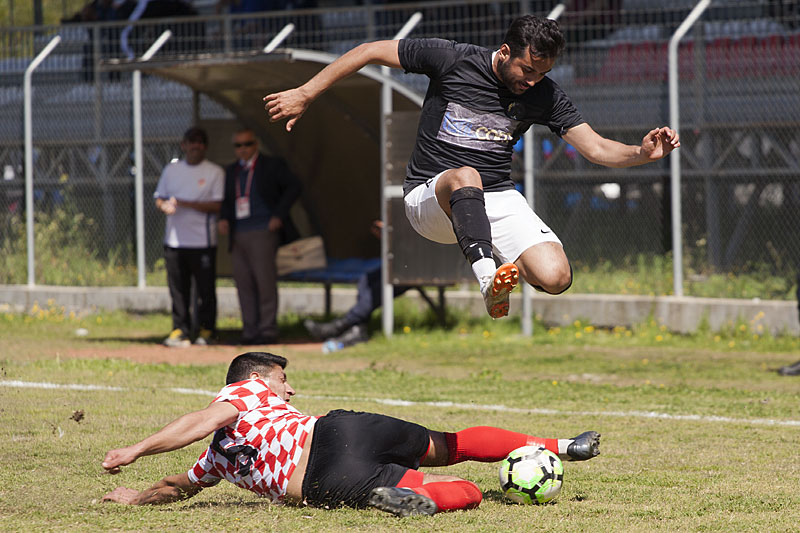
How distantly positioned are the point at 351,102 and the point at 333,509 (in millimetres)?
9900

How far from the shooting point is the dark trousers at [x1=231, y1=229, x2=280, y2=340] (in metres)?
13.4

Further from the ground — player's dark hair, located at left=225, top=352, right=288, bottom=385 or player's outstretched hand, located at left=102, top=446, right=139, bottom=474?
player's dark hair, located at left=225, top=352, right=288, bottom=385

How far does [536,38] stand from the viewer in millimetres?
6406

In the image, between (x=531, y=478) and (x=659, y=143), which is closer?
(x=531, y=478)

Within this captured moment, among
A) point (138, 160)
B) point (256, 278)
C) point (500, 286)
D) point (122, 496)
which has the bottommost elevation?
point (122, 496)

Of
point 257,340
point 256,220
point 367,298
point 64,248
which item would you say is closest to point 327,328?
point 367,298

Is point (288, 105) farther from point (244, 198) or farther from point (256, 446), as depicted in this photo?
point (244, 198)

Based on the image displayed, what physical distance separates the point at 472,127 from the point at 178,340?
7510mm

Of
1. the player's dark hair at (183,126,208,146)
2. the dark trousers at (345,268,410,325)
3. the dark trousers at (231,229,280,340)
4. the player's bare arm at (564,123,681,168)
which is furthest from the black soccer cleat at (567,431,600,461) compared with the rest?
the player's dark hair at (183,126,208,146)

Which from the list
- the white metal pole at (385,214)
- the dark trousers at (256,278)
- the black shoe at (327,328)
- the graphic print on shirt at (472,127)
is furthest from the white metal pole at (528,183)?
the graphic print on shirt at (472,127)

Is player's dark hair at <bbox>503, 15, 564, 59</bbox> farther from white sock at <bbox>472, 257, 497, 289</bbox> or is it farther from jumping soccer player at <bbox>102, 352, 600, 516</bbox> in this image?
jumping soccer player at <bbox>102, 352, 600, 516</bbox>

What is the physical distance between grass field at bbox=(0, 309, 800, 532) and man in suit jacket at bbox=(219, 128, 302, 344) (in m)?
0.62

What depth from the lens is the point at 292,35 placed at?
50.5ft

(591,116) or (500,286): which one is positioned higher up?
(591,116)
